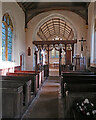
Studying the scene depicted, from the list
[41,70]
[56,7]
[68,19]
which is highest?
[56,7]

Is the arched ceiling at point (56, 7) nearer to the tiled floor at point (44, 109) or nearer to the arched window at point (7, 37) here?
the arched window at point (7, 37)

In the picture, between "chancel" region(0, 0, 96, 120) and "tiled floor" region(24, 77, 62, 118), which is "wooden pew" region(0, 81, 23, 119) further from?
"tiled floor" region(24, 77, 62, 118)

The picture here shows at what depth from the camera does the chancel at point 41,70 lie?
267 cm

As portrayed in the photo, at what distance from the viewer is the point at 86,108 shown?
2352mm

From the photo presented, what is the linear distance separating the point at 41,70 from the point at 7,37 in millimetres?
2761

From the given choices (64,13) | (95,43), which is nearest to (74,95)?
(95,43)

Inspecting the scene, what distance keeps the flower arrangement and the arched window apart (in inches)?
217

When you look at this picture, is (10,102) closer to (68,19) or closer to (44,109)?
(44,109)

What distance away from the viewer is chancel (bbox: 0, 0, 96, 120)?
267cm

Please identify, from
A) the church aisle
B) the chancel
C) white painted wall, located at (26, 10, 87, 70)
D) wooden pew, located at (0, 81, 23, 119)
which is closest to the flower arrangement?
the chancel

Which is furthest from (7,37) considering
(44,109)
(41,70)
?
(44,109)

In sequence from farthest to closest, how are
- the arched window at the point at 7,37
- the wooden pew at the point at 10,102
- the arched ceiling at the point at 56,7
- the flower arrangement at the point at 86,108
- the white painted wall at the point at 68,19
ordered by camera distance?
the white painted wall at the point at 68,19
the arched ceiling at the point at 56,7
the arched window at the point at 7,37
the wooden pew at the point at 10,102
the flower arrangement at the point at 86,108

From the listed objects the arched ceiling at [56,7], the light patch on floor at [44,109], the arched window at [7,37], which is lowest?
the light patch on floor at [44,109]

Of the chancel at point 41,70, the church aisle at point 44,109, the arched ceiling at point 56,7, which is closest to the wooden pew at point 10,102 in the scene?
the chancel at point 41,70
